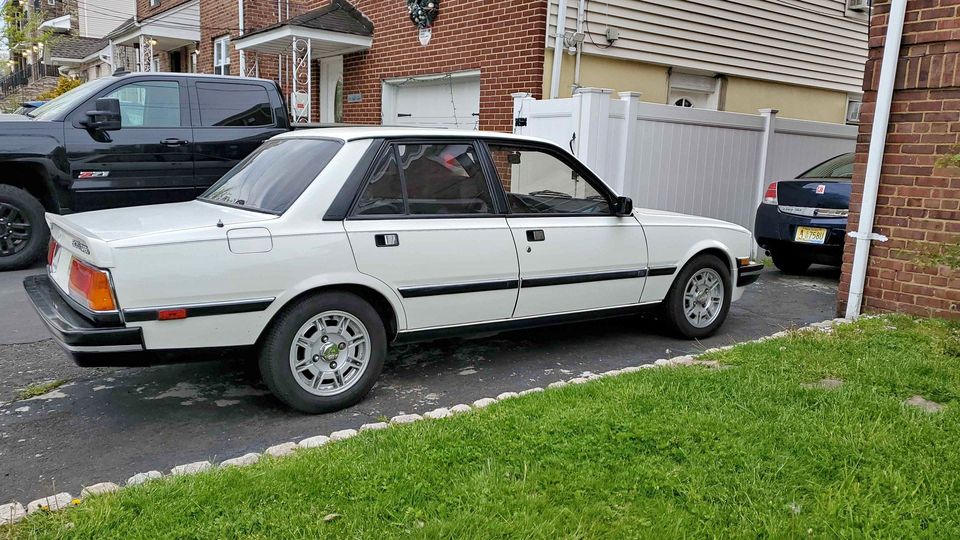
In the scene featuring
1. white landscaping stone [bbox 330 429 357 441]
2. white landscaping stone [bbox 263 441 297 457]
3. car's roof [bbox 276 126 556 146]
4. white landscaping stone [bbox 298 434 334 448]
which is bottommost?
white landscaping stone [bbox 263 441 297 457]

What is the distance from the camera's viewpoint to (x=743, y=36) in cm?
1188

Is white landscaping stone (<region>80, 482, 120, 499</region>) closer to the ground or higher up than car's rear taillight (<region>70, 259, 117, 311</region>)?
closer to the ground

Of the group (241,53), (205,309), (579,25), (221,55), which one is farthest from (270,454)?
(221,55)

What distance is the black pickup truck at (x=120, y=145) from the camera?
7.34 meters

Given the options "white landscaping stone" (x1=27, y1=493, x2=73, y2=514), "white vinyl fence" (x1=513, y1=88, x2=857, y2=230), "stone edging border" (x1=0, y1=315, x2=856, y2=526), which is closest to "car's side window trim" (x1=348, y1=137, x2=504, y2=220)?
"stone edging border" (x1=0, y1=315, x2=856, y2=526)

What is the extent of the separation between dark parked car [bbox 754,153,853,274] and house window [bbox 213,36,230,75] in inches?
474

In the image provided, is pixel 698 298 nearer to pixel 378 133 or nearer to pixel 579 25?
pixel 378 133

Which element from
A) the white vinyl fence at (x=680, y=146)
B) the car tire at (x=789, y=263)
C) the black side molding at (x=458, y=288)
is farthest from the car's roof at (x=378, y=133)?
the car tire at (x=789, y=263)

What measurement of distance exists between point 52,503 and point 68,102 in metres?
6.06

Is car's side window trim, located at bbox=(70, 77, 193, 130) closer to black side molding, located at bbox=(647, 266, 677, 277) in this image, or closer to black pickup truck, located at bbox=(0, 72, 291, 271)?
black pickup truck, located at bbox=(0, 72, 291, 271)

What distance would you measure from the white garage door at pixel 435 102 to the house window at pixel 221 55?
577cm

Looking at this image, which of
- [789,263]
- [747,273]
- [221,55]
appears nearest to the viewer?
[747,273]

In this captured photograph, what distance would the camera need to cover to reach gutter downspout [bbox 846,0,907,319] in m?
5.79

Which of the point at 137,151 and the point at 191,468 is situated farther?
the point at 137,151
